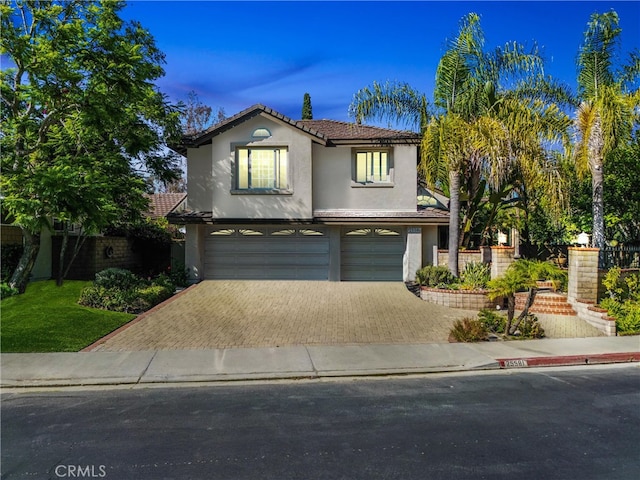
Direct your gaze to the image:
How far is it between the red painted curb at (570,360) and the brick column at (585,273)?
3423 mm

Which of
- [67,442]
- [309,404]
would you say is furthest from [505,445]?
[67,442]

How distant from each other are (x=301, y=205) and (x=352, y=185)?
2269 mm

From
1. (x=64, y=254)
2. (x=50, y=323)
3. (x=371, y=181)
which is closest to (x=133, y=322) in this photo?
(x=50, y=323)

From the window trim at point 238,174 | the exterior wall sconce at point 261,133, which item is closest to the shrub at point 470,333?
the window trim at point 238,174

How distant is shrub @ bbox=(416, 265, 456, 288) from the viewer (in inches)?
607

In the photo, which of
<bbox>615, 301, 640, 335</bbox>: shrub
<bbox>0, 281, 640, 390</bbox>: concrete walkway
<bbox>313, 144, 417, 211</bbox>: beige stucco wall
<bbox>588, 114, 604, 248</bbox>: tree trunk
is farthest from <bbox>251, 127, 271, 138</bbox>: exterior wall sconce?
<bbox>615, 301, 640, 335</bbox>: shrub

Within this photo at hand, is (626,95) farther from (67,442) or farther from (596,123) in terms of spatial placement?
(67,442)

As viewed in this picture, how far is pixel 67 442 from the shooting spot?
17.0ft

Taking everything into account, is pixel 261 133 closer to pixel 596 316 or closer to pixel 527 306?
pixel 527 306

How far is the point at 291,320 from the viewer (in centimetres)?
1221

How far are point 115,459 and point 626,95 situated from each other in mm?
16511

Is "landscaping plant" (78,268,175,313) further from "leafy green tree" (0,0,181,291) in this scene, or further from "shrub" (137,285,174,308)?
"leafy green tree" (0,0,181,291)

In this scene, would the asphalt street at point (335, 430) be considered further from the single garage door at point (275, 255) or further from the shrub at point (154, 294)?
the single garage door at point (275, 255)

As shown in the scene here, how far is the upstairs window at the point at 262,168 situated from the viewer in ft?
59.1
